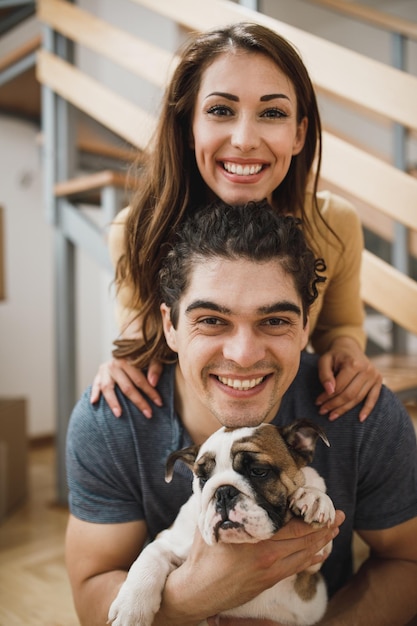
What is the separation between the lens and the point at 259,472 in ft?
2.93

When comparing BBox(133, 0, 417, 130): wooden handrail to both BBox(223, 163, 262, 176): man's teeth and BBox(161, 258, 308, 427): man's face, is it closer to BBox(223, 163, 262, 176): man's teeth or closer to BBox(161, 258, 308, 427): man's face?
BBox(223, 163, 262, 176): man's teeth

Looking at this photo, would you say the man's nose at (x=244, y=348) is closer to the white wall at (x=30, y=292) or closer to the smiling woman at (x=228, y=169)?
the smiling woman at (x=228, y=169)

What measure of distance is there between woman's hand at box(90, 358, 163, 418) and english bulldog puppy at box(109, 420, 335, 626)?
19 cm

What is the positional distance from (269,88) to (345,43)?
10.8 ft

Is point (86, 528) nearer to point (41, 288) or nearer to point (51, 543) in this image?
point (51, 543)

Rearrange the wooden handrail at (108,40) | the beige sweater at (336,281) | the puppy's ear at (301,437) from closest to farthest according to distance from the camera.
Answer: the puppy's ear at (301,437) → the beige sweater at (336,281) → the wooden handrail at (108,40)

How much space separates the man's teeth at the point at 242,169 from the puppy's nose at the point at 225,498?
1.80 feet

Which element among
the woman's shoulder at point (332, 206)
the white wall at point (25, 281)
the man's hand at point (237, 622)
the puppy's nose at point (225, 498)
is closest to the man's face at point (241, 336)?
the puppy's nose at point (225, 498)

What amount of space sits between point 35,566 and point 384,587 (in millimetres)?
1512

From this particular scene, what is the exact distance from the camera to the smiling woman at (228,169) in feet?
3.54

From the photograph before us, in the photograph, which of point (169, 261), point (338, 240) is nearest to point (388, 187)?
point (338, 240)

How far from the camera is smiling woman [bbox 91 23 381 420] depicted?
3.54ft

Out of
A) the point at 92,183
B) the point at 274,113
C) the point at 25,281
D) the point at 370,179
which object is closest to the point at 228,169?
the point at 274,113

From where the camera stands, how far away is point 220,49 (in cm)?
110
